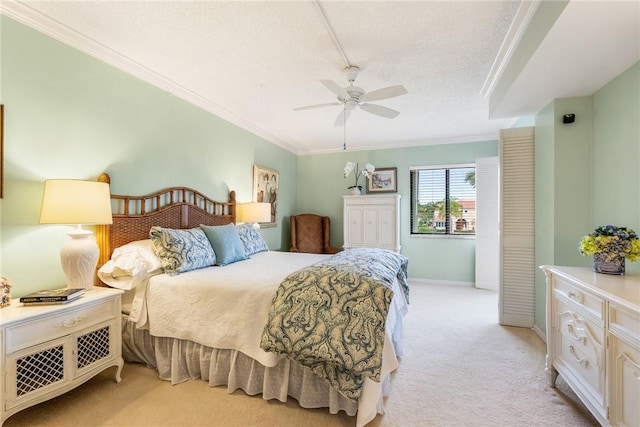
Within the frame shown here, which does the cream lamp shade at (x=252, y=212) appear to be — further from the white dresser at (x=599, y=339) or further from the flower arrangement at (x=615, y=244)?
the flower arrangement at (x=615, y=244)

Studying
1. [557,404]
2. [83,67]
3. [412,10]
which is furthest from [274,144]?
[557,404]

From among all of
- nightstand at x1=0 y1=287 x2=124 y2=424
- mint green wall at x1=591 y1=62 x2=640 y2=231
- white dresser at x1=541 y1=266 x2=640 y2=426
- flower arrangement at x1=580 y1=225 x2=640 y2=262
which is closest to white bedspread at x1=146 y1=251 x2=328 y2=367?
nightstand at x1=0 y1=287 x2=124 y2=424

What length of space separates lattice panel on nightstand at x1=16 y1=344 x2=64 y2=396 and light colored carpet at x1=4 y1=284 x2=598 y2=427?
0.90 feet

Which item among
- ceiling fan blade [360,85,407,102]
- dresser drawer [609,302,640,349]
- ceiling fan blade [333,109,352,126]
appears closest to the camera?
dresser drawer [609,302,640,349]

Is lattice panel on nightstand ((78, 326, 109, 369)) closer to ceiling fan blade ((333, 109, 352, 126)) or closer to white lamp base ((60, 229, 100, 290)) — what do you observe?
white lamp base ((60, 229, 100, 290))

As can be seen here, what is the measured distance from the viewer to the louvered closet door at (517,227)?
3.20 meters

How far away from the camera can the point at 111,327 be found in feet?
6.80

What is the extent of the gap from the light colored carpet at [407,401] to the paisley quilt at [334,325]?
1.39 ft

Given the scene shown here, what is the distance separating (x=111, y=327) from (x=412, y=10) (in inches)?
116

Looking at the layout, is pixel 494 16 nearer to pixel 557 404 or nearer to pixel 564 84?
pixel 564 84

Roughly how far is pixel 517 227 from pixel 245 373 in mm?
3114

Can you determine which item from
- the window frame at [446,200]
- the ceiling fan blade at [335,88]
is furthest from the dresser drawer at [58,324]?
the window frame at [446,200]

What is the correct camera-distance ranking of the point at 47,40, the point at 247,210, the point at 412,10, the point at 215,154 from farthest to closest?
the point at 247,210 < the point at 215,154 < the point at 47,40 < the point at 412,10

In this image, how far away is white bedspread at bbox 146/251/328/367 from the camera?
1939mm
